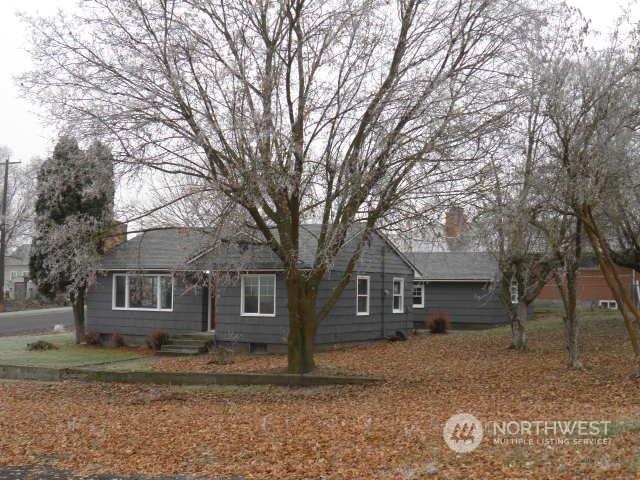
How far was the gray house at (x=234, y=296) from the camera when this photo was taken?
2294 centimetres

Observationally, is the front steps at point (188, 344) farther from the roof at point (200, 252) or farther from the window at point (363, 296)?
the window at point (363, 296)

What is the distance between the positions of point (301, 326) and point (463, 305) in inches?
761

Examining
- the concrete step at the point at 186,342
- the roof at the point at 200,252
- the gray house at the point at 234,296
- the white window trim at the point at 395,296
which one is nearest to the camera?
the roof at the point at 200,252

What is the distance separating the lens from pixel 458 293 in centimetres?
3434

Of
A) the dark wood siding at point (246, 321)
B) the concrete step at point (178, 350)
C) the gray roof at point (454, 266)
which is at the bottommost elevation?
the concrete step at point (178, 350)

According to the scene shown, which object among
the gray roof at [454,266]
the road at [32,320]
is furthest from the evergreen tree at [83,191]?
the gray roof at [454,266]

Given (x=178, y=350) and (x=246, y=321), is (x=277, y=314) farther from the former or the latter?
(x=178, y=350)

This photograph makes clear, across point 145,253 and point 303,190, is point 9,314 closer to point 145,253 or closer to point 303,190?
point 145,253

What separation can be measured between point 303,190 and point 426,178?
2.41m

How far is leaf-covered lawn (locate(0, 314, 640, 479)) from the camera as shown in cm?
807

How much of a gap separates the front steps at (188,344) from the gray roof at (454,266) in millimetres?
12867

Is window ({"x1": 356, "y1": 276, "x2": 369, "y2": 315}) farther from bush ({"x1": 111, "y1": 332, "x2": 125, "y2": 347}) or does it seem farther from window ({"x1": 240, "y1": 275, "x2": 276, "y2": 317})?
bush ({"x1": 111, "y1": 332, "x2": 125, "y2": 347})

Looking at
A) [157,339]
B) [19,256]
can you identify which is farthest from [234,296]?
[19,256]

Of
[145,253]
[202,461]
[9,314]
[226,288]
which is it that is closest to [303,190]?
[202,461]
